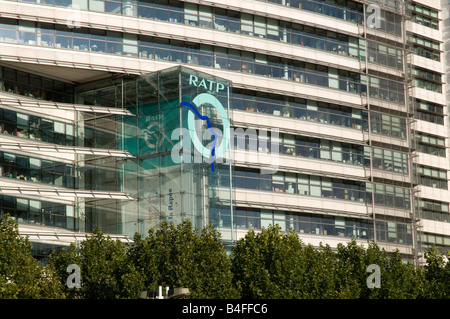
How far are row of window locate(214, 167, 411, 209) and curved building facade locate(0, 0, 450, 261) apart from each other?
134 mm

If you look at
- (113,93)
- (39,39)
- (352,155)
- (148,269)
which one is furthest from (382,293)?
(39,39)

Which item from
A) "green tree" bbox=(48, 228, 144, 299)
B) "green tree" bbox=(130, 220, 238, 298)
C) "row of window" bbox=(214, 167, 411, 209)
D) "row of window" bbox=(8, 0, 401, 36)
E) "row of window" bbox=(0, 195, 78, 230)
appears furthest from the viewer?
"row of window" bbox=(214, 167, 411, 209)

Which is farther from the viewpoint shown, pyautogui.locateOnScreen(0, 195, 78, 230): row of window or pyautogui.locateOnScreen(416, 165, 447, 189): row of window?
pyautogui.locateOnScreen(416, 165, 447, 189): row of window

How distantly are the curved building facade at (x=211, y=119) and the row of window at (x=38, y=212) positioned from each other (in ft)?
0.42

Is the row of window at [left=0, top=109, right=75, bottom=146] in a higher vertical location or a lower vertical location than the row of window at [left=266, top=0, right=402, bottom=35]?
lower

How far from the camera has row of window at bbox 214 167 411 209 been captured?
210 feet

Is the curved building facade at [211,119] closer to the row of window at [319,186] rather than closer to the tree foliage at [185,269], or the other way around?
the row of window at [319,186]

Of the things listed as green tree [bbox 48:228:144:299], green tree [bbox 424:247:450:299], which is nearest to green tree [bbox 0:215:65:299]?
green tree [bbox 48:228:144:299]

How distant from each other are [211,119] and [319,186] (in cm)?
1549

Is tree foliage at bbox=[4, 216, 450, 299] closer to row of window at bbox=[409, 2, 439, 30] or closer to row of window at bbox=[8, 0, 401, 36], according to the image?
row of window at bbox=[8, 0, 401, 36]

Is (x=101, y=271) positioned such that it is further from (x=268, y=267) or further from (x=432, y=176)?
(x=432, y=176)

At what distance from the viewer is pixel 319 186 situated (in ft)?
225

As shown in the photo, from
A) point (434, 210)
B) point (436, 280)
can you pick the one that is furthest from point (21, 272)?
point (434, 210)

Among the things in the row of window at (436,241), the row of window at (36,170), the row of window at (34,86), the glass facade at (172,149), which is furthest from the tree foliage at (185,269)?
the row of window at (436,241)
